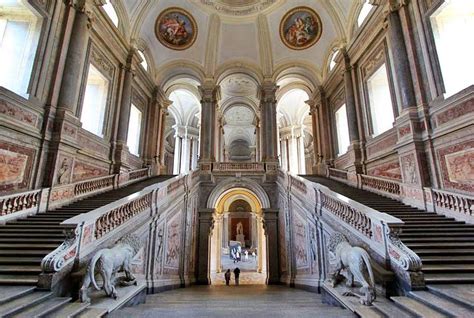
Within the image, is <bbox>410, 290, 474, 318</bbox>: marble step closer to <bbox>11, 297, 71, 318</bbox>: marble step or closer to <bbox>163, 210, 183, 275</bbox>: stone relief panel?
<bbox>11, 297, 71, 318</bbox>: marble step

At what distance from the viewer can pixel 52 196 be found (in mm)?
6520

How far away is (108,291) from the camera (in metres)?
3.22

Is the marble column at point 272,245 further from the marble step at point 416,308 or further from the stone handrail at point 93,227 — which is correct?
the marble step at point 416,308

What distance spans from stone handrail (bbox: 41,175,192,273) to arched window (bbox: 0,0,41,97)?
4716 millimetres

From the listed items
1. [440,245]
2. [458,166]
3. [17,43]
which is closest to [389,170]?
[458,166]

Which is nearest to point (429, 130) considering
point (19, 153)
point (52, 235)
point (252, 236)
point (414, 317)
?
point (414, 317)

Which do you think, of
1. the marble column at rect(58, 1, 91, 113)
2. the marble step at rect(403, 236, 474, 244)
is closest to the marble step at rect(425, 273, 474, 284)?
the marble step at rect(403, 236, 474, 244)

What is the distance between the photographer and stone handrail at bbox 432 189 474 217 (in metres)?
5.34

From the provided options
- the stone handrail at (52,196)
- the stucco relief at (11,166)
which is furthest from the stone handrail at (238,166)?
the stucco relief at (11,166)

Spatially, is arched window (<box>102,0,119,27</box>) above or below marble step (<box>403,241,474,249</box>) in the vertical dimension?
above

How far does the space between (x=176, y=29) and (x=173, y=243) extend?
11268mm

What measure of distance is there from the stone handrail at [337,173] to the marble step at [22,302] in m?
10.4

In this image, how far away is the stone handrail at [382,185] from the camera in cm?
744

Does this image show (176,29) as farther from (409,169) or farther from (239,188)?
(409,169)
